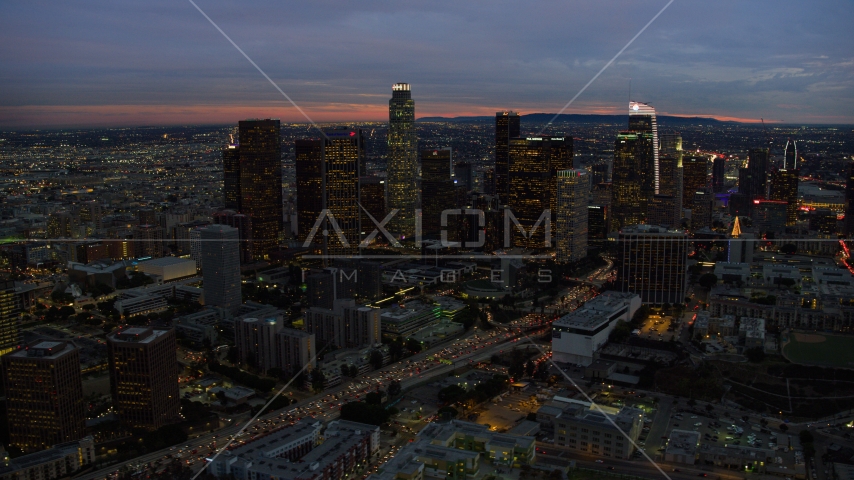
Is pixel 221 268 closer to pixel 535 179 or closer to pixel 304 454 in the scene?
pixel 304 454

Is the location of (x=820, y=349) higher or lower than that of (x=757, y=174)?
lower

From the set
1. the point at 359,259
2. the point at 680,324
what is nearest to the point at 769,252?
the point at 680,324

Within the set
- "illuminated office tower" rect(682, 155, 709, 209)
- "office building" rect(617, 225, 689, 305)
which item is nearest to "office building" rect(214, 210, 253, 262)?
"office building" rect(617, 225, 689, 305)

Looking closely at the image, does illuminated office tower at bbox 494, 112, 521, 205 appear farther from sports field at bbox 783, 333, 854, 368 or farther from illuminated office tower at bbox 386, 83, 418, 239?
sports field at bbox 783, 333, 854, 368

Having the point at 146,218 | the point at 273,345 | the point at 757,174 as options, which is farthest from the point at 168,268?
the point at 757,174

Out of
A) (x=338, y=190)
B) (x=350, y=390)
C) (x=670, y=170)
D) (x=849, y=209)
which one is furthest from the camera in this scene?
(x=670, y=170)

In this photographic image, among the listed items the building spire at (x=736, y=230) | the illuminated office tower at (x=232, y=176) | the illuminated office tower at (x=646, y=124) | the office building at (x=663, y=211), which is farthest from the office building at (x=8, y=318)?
the illuminated office tower at (x=646, y=124)
